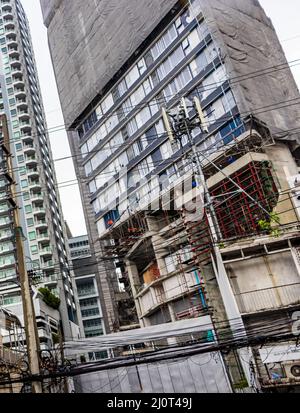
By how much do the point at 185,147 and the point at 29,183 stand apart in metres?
41.4

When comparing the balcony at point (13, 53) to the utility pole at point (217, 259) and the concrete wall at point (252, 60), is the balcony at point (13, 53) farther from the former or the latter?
the utility pole at point (217, 259)

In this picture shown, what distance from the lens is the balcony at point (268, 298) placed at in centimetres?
2131

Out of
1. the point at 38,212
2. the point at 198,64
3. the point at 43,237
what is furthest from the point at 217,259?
the point at 38,212

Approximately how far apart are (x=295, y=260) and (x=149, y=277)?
14.5 meters

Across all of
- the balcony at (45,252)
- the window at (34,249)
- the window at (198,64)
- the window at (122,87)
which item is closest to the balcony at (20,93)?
the window at (34,249)

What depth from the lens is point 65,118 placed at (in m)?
44.2

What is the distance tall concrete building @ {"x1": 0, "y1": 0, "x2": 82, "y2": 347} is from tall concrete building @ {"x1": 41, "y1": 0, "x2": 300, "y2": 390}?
632 inches

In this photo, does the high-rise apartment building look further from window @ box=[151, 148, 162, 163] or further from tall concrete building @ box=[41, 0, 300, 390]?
window @ box=[151, 148, 162, 163]

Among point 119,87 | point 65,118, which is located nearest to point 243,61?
point 119,87

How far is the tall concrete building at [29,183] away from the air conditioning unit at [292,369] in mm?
33371

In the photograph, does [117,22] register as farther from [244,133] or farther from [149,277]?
[149,277]

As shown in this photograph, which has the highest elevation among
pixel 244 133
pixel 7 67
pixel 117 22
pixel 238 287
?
pixel 7 67

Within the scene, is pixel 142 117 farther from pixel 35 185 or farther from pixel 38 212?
pixel 35 185

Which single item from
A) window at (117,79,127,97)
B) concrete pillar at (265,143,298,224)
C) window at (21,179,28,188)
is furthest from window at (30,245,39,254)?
concrete pillar at (265,143,298,224)
